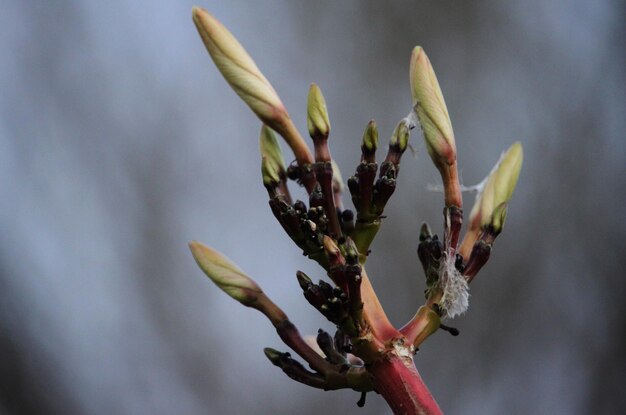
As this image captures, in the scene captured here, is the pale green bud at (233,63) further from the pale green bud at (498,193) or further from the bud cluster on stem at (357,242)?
the pale green bud at (498,193)

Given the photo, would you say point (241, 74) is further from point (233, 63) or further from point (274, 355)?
point (274, 355)

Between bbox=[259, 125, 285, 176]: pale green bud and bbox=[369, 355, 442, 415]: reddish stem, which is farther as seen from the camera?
bbox=[259, 125, 285, 176]: pale green bud

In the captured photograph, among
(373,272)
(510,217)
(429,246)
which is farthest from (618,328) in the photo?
(429,246)

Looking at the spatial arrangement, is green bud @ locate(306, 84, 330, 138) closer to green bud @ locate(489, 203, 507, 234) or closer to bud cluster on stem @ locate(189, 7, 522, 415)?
bud cluster on stem @ locate(189, 7, 522, 415)

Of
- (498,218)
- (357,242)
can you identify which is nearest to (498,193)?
(498,218)

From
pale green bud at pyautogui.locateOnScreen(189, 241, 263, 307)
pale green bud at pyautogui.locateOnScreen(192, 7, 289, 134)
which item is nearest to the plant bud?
pale green bud at pyautogui.locateOnScreen(192, 7, 289, 134)

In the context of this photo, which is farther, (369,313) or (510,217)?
(510,217)

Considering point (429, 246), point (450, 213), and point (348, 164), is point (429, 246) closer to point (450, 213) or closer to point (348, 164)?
point (450, 213)
